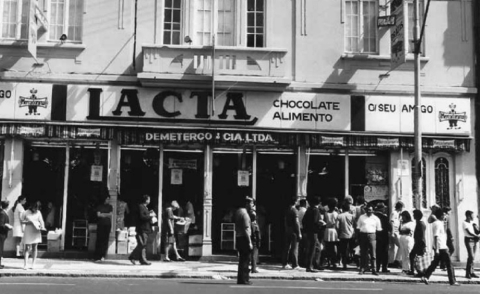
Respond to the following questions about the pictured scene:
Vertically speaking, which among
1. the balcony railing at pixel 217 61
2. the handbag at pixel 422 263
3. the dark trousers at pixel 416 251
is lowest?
the handbag at pixel 422 263

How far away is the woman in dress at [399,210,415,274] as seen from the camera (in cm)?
1547

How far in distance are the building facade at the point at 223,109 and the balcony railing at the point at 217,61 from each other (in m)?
0.03

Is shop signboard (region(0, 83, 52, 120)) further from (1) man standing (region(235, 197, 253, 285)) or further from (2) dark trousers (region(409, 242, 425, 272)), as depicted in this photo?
(2) dark trousers (region(409, 242, 425, 272))

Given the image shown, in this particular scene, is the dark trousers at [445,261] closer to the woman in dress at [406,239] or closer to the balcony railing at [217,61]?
the woman in dress at [406,239]

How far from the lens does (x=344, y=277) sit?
14297mm

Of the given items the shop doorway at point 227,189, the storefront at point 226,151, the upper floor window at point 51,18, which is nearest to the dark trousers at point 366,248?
the storefront at point 226,151

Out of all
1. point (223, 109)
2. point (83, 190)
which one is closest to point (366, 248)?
point (223, 109)

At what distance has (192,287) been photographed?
1202 cm

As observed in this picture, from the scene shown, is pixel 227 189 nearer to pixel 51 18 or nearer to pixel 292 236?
pixel 292 236

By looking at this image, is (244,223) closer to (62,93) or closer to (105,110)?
(105,110)

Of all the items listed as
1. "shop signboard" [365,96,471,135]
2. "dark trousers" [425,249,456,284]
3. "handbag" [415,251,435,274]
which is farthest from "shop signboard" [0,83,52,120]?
"dark trousers" [425,249,456,284]

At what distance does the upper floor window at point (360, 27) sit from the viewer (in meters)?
18.5

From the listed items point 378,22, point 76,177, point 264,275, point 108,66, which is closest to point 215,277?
point 264,275

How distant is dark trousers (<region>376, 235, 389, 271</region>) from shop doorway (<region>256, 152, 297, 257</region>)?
3.23 metres
